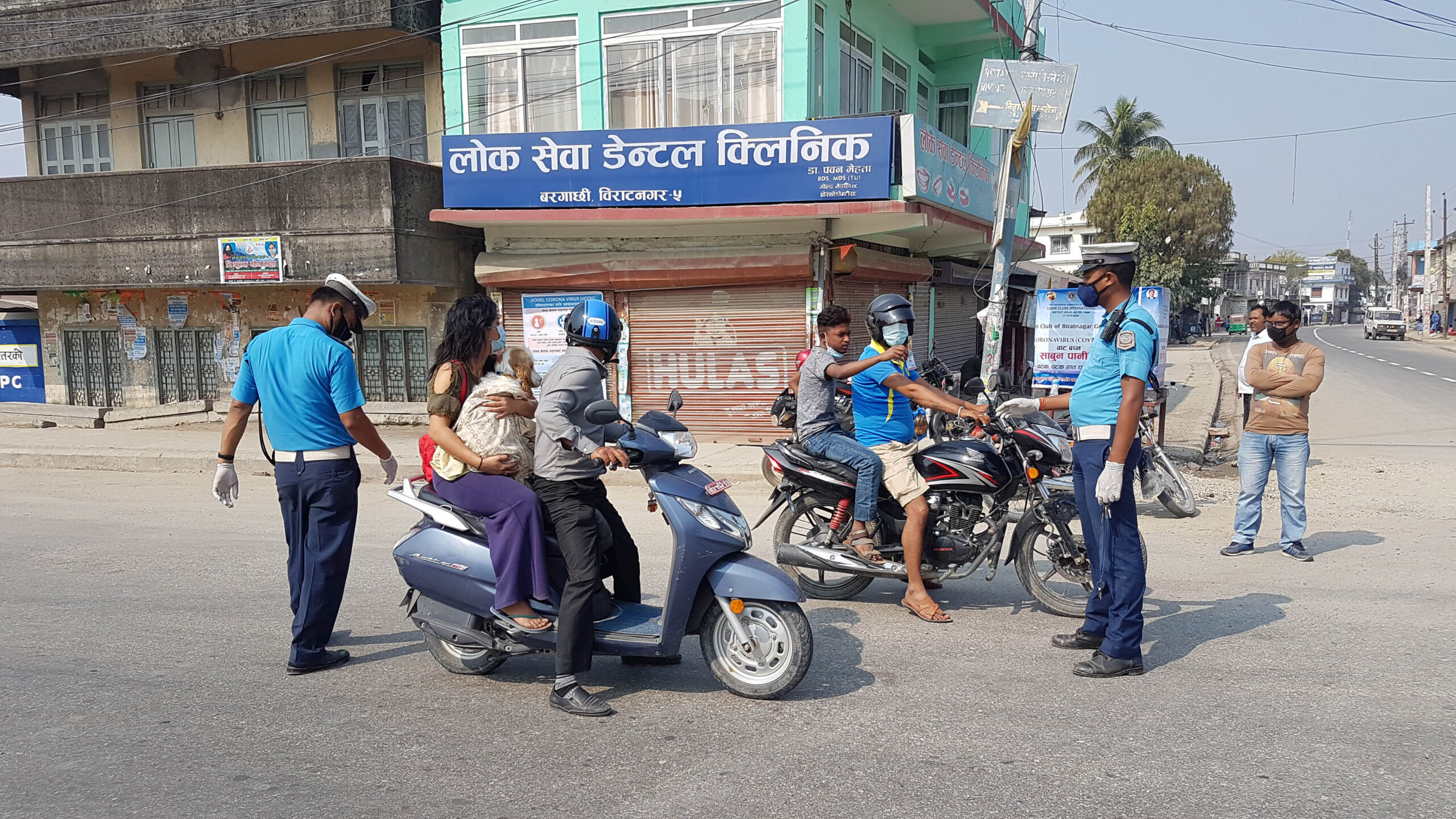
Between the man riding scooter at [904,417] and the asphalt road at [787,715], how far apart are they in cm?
24

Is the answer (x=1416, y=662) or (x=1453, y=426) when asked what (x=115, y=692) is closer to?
(x=1416, y=662)

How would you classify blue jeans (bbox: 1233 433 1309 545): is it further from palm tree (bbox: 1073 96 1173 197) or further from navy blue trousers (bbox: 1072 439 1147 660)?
palm tree (bbox: 1073 96 1173 197)

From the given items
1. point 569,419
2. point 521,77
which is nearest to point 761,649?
point 569,419

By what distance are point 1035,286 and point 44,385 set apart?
17968 millimetres

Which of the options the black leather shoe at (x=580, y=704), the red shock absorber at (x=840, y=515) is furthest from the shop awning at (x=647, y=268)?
the black leather shoe at (x=580, y=704)

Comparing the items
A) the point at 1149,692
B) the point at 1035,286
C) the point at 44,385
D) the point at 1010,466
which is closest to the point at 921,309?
the point at 1035,286

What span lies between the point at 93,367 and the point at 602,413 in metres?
17.3

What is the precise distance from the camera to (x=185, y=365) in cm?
1694

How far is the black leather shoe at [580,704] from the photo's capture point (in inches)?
164

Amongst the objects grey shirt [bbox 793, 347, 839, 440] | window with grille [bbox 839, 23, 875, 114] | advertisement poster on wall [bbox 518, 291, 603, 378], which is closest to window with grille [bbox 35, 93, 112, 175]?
advertisement poster on wall [bbox 518, 291, 603, 378]

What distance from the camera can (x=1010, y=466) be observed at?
5539mm

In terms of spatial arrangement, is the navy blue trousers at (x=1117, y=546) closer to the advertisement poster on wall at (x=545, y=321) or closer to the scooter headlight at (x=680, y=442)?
the scooter headlight at (x=680, y=442)

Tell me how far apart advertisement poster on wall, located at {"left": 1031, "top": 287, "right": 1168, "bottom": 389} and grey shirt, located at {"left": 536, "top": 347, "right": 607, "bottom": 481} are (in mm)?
9022

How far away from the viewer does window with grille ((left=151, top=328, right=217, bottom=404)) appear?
1678cm
